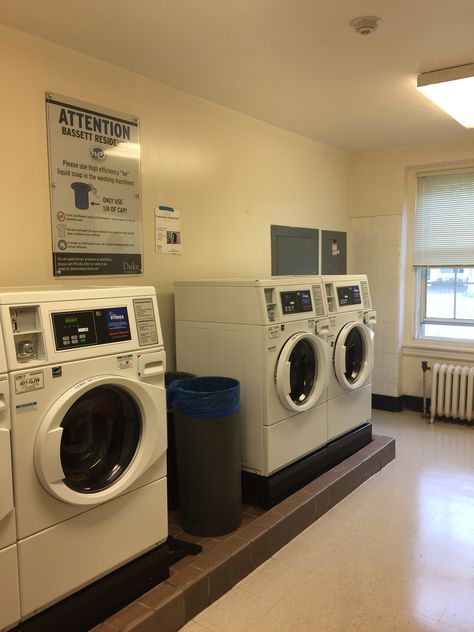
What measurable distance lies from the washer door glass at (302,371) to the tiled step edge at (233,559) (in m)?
0.59

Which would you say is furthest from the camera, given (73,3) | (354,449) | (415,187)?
(415,187)

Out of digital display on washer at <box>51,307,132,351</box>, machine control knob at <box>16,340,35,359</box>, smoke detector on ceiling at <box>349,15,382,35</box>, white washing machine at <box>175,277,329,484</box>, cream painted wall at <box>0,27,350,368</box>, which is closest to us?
machine control knob at <box>16,340,35,359</box>

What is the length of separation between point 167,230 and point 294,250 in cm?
165

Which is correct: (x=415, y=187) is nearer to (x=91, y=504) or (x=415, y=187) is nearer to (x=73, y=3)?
(x=73, y=3)

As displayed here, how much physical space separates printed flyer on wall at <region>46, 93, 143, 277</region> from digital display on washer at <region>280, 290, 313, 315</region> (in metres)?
0.95

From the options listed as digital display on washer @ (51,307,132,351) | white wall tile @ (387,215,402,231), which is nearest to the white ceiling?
digital display on washer @ (51,307,132,351)

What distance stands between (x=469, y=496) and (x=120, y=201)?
120 inches

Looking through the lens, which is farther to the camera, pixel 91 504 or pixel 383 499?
pixel 383 499

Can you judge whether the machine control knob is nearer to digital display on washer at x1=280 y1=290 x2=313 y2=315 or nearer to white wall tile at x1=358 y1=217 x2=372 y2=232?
digital display on washer at x1=280 y1=290 x2=313 y2=315

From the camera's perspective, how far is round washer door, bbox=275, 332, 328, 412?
335 centimetres

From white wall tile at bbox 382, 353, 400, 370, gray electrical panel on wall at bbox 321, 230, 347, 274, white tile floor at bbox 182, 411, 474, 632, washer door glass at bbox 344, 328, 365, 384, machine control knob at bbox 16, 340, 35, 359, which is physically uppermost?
gray electrical panel on wall at bbox 321, 230, 347, 274

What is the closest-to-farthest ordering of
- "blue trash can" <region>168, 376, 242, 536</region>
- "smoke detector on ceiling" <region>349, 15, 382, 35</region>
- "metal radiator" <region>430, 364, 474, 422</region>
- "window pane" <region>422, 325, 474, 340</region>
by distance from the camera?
1. "smoke detector on ceiling" <region>349, 15, 382, 35</region>
2. "blue trash can" <region>168, 376, 242, 536</region>
3. "metal radiator" <region>430, 364, 474, 422</region>
4. "window pane" <region>422, 325, 474, 340</region>

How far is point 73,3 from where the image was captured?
7.69ft

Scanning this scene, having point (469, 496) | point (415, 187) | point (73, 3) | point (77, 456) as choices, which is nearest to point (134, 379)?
point (77, 456)
